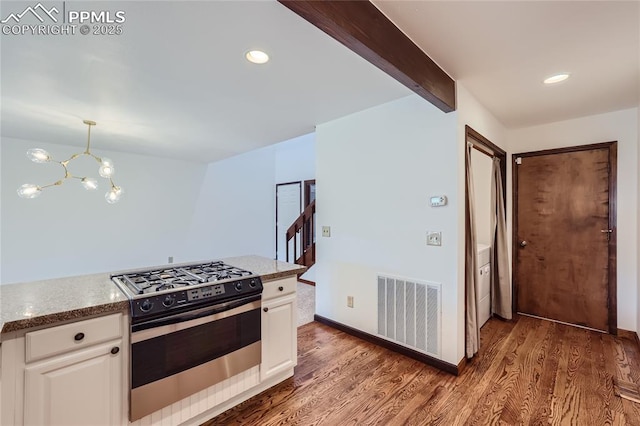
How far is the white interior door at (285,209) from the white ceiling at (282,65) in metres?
2.92

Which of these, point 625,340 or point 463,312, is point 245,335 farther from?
point 625,340

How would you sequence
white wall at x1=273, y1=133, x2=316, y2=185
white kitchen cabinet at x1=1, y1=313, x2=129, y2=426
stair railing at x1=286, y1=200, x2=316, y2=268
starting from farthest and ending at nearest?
white wall at x1=273, y1=133, x2=316, y2=185, stair railing at x1=286, y1=200, x2=316, y2=268, white kitchen cabinet at x1=1, y1=313, x2=129, y2=426

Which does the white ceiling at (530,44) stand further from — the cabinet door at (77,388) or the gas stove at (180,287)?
the cabinet door at (77,388)

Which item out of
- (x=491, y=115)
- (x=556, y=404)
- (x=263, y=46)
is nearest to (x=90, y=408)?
(x=263, y=46)

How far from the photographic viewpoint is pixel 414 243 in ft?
8.43

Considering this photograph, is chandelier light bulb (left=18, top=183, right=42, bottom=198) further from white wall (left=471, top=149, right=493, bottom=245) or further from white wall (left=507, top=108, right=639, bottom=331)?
white wall (left=507, top=108, right=639, bottom=331)

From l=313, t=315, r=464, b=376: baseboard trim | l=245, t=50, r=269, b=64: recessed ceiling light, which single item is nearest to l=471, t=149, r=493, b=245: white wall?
l=313, t=315, r=464, b=376: baseboard trim

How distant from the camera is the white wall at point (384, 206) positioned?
2.38 m

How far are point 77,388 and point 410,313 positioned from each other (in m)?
2.38

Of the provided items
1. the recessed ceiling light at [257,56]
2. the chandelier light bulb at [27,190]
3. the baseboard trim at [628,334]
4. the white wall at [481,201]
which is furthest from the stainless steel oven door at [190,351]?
the baseboard trim at [628,334]

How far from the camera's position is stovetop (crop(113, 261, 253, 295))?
1710mm

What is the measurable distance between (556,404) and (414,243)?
57.3 inches

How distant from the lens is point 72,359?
53.7 inches

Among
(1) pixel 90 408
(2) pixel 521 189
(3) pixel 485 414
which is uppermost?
(2) pixel 521 189
